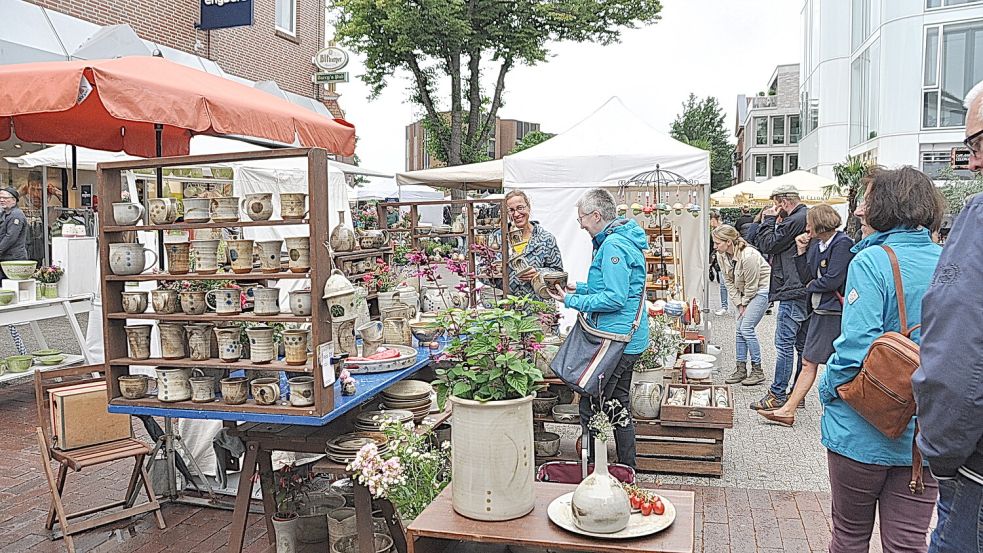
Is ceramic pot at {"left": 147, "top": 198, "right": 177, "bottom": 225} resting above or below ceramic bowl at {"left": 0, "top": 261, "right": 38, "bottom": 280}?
above

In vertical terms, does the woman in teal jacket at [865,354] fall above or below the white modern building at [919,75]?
below

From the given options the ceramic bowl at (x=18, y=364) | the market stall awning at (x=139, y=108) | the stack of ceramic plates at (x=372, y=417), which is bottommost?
the ceramic bowl at (x=18, y=364)

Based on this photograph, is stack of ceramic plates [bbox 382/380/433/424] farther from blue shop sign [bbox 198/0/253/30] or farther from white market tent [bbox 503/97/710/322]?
blue shop sign [bbox 198/0/253/30]

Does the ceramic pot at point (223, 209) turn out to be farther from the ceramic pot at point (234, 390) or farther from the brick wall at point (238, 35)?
the brick wall at point (238, 35)

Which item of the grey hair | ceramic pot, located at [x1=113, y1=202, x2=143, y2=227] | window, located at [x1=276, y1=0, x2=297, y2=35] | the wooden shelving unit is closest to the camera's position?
the wooden shelving unit

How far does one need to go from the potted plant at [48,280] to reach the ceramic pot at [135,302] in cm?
500

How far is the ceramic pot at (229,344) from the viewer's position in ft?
12.2

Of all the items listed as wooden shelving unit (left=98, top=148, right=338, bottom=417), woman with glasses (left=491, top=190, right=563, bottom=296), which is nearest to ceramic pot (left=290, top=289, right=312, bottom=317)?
wooden shelving unit (left=98, top=148, right=338, bottom=417)

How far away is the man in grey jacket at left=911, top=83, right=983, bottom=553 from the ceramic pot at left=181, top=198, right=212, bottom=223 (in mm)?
3002

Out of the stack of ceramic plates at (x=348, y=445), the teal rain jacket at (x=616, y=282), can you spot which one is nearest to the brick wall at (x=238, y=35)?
the teal rain jacket at (x=616, y=282)

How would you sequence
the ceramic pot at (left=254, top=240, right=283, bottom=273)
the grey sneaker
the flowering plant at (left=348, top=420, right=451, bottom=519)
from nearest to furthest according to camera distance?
the flowering plant at (left=348, top=420, right=451, bottom=519) < the ceramic pot at (left=254, top=240, right=283, bottom=273) < the grey sneaker

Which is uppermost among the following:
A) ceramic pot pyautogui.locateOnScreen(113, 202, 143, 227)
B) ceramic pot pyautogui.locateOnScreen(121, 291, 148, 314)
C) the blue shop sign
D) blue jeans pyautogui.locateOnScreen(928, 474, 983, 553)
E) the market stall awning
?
the blue shop sign

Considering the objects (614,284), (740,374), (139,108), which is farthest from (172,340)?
(740,374)

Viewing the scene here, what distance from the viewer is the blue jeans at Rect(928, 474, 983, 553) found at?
1.96 metres
